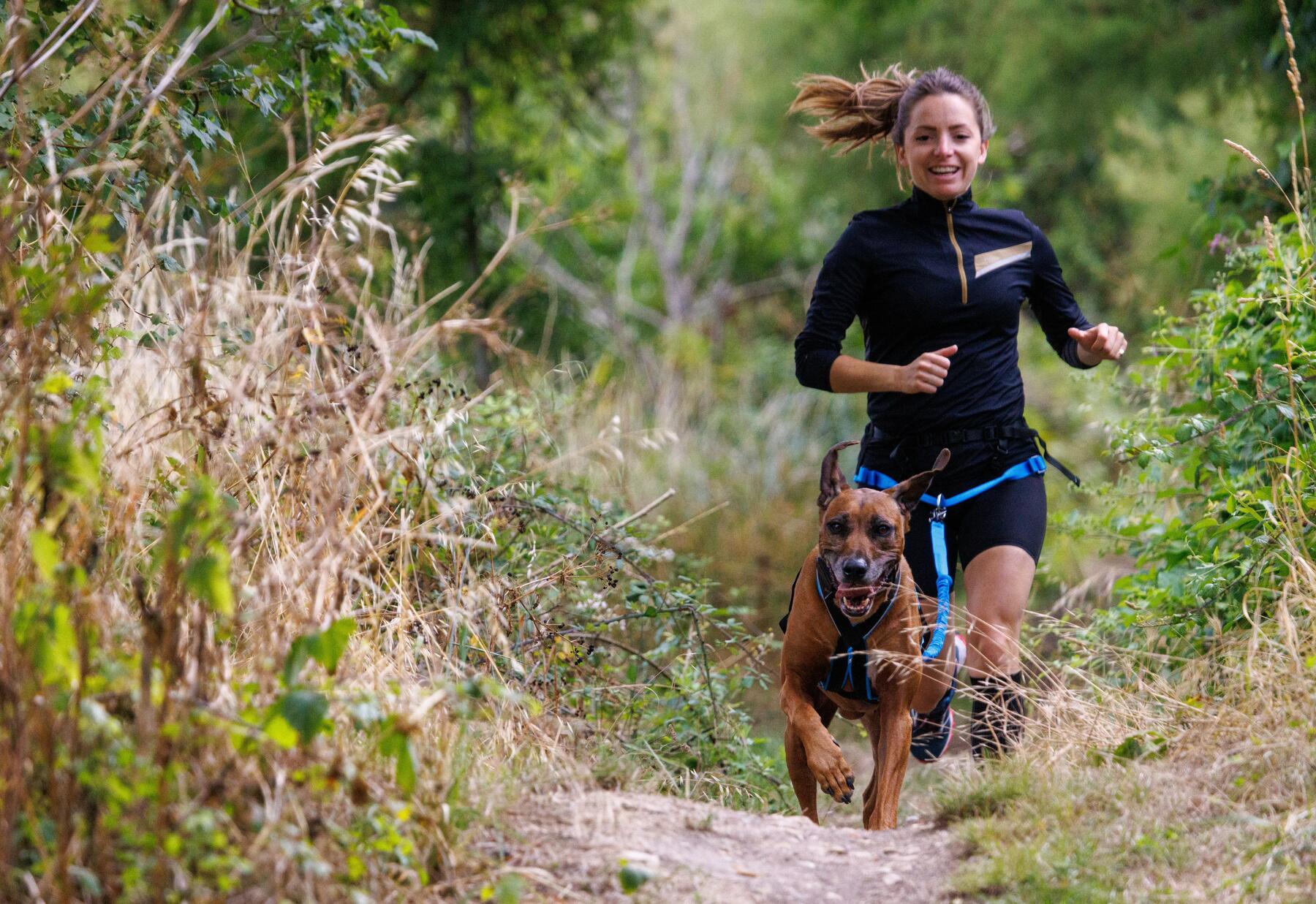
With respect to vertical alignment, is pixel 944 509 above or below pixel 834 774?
above

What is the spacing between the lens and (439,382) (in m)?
4.40

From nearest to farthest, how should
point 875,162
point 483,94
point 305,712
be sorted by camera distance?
1. point 305,712
2. point 483,94
3. point 875,162

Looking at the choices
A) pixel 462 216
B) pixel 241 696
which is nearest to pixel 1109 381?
pixel 241 696

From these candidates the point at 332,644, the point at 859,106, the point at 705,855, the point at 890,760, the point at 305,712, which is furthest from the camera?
the point at 859,106

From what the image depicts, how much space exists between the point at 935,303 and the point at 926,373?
0.41 metres

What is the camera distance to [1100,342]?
448 centimetres

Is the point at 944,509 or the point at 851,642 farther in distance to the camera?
the point at 944,509

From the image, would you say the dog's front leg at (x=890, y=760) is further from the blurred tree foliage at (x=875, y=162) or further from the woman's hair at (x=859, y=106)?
the blurred tree foliage at (x=875, y=162)

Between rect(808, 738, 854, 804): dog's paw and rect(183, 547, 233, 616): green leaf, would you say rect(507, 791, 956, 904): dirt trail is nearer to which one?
rect(808, 738, 854, 804): dog's paw

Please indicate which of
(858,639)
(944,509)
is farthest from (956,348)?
(858,639)

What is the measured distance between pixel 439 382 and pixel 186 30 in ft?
13.8

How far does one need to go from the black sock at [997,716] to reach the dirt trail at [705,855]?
0.49 metres

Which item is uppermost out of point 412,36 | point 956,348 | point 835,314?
point 412,36

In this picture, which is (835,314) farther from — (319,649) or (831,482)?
(319,649)
